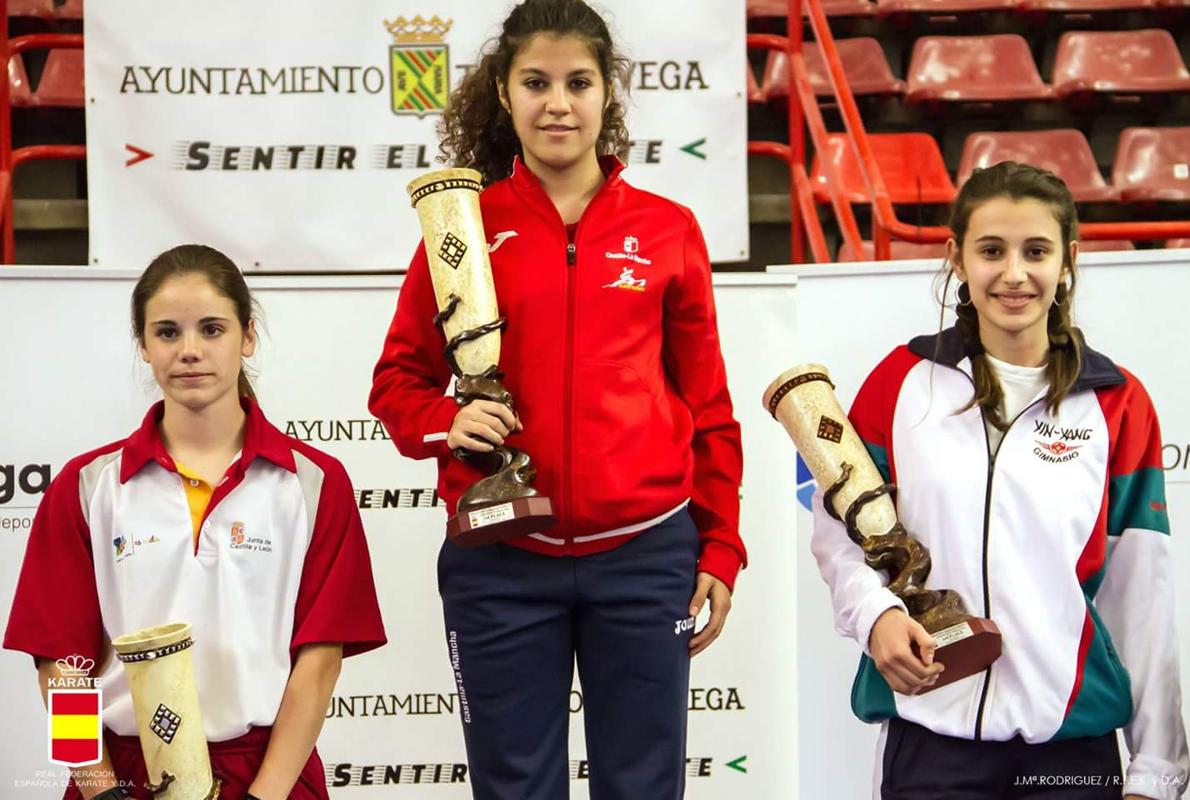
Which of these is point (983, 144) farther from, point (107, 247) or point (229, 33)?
point (107, 247)

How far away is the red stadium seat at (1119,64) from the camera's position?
5566mm

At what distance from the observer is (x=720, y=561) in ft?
7.32

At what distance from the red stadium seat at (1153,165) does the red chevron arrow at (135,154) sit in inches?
144

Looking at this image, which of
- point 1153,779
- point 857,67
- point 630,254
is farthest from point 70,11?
point 1153,779

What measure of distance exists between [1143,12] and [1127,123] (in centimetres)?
69

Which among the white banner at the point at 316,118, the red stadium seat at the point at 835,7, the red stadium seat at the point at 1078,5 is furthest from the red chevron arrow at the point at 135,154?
the red stadium seat at the point at 1078,5

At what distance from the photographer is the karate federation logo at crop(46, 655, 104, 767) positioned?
2.04 metres

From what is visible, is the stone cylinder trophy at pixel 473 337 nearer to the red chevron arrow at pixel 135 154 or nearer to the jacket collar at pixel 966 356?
the jacket collar at pixel 966 356

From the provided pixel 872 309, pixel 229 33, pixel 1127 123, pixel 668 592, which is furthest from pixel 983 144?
pixel 668 592

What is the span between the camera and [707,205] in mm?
3949

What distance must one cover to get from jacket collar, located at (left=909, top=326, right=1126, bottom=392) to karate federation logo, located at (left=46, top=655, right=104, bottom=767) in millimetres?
1435

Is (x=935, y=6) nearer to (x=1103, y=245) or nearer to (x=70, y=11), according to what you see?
(x=1103, y=245)

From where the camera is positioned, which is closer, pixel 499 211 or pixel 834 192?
pixel 499 211

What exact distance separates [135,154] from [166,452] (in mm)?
1967
